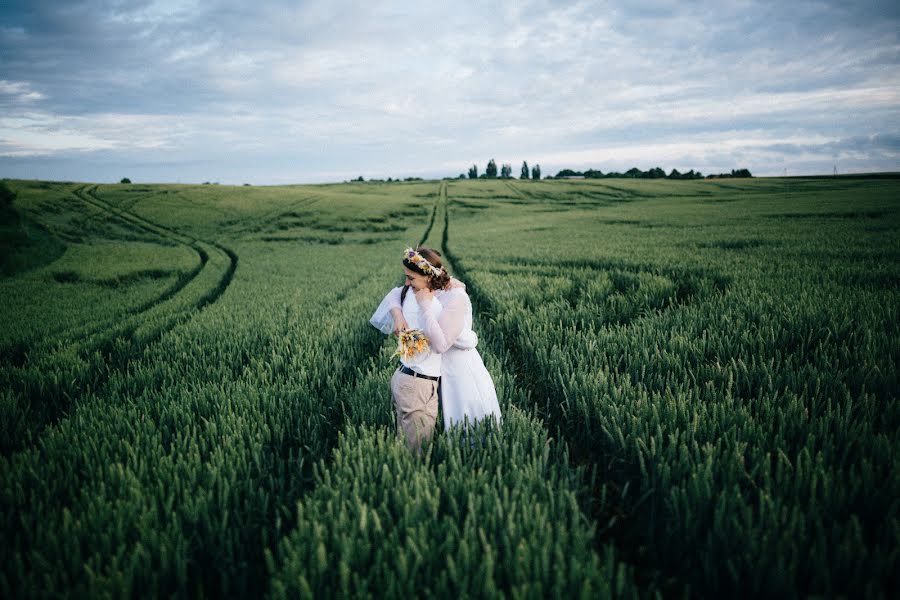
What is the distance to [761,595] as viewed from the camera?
1.66m

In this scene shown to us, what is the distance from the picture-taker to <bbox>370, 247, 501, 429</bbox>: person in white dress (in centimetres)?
299

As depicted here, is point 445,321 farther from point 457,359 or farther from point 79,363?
point 79,363

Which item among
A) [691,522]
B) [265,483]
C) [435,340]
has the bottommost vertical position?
[265,483]

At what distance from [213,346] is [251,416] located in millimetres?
3011

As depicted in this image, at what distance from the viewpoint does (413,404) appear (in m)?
3.13

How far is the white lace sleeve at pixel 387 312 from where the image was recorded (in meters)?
3.36

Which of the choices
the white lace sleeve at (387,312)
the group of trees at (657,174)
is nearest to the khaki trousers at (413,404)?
the white lace sleeve at (387,312)

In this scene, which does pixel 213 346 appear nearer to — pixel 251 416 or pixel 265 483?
pixel 251 416

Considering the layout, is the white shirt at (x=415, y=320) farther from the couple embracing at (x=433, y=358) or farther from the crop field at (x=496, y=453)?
the crop field at (x=496, y=453)

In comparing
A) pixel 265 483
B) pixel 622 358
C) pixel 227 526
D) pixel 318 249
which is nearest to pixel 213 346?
pixel 265 483

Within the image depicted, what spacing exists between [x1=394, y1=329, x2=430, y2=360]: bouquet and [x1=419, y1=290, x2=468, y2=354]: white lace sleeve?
2.4 inches

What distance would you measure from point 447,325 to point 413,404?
70cm

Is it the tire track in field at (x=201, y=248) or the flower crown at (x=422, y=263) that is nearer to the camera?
the flower crown at (x=422, y=263)

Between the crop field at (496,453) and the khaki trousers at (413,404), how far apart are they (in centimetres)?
18
